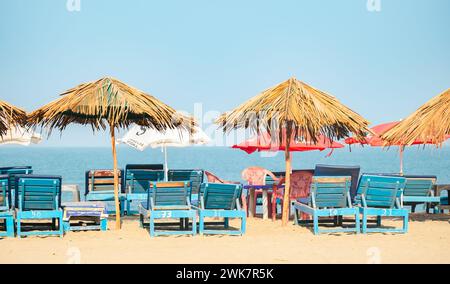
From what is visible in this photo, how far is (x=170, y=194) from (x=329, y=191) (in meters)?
2.14

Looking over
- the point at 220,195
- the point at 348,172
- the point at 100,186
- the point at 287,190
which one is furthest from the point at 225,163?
the point at 220,195

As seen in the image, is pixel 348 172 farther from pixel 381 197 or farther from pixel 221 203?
pixel 221 203

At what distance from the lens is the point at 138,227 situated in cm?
1077

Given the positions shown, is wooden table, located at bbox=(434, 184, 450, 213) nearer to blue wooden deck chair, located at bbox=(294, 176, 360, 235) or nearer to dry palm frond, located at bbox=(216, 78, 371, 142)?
dry palm frond, located at bbox=(216, 78, 371, 142)

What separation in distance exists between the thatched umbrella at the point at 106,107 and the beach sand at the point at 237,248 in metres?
1.45

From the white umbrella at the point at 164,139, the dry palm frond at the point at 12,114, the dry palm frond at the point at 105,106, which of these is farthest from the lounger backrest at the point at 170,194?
the white umbrella at the point at 164,139

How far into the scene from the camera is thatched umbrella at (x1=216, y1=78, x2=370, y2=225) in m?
10.2

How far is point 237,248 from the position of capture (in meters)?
8.66
